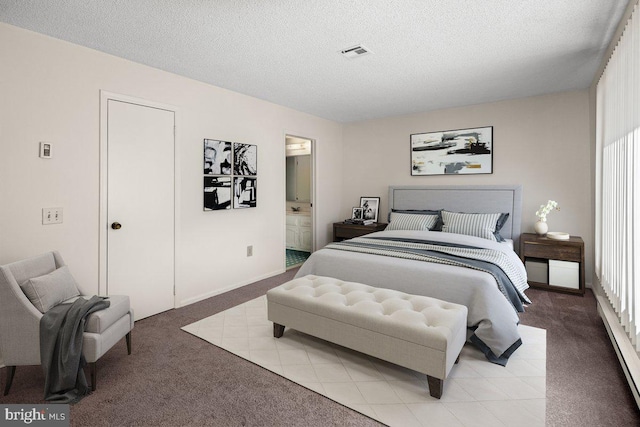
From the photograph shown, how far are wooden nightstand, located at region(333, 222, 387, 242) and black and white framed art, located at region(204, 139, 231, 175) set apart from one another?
2.24 m

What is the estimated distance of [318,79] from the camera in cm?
369

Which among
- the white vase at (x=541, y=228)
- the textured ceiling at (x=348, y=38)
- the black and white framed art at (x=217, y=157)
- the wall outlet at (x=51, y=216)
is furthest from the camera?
the white vase at (x=541, y=228)

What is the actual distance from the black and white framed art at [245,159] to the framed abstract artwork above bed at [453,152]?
252 centimetres

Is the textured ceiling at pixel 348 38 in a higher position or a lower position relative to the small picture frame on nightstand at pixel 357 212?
higher

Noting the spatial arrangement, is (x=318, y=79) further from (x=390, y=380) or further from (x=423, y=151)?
(x=390, y=380)

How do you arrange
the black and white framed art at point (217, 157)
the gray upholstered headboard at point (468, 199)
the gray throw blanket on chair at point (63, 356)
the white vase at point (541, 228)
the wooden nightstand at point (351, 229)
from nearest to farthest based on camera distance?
the gray throw blanket on chair at point (63, 356) < the black and white framed art at point (217, 157) < the white vase at point (541, 228) < the gray upholstered headboard at point (468, 199) < the wooden nightstand at point (351, 229)

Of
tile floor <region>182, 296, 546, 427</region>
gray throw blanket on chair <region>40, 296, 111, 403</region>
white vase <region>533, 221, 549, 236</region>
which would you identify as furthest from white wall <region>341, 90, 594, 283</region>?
gray throw blanket on chair <region>40, 296, 111, 403</region>

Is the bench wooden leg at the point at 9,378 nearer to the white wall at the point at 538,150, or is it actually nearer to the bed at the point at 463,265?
the bed at the point at 463,265

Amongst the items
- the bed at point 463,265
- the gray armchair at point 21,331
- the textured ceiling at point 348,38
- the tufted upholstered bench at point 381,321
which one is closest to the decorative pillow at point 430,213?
the bed at point 463,265

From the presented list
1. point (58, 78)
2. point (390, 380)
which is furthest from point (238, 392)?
point (58, 78)

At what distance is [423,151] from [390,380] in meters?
3.82

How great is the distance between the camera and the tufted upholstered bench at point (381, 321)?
2014 millimetres

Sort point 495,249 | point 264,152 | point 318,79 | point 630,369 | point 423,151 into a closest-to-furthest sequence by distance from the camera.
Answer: point 630,369 < point 495,249 < point 318,79 < point 264,152 < point 423,151

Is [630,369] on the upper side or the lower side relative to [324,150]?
lower
